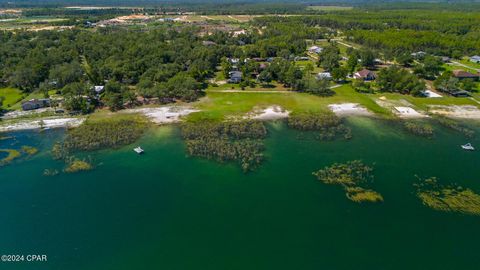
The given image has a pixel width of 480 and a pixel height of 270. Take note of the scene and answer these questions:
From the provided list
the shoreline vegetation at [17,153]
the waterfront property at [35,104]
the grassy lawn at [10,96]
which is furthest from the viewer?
the grassy lawn at [10,96]

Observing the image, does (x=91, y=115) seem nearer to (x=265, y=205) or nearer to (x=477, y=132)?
(x=265, y=205)

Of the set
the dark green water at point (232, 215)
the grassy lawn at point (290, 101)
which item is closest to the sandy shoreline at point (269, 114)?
the grassy lawn at point (290, 101)

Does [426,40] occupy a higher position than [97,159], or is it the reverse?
[426,40]

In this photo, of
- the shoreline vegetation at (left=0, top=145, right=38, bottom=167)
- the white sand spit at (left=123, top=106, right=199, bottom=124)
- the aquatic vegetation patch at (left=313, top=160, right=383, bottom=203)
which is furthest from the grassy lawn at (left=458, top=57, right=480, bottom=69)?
the shoreline vegetation at (left=0, top=145, right=38, bottom=167)

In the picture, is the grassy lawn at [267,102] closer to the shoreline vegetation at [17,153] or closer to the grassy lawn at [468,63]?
the shoreline vegetation at [17,153]

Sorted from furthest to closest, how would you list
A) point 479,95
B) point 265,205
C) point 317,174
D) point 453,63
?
point 453,63
point 479,95
point 317,174
point 265,205

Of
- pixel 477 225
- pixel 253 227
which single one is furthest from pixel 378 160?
pixel 253 227

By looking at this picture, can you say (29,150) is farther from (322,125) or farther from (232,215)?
(322,125)
